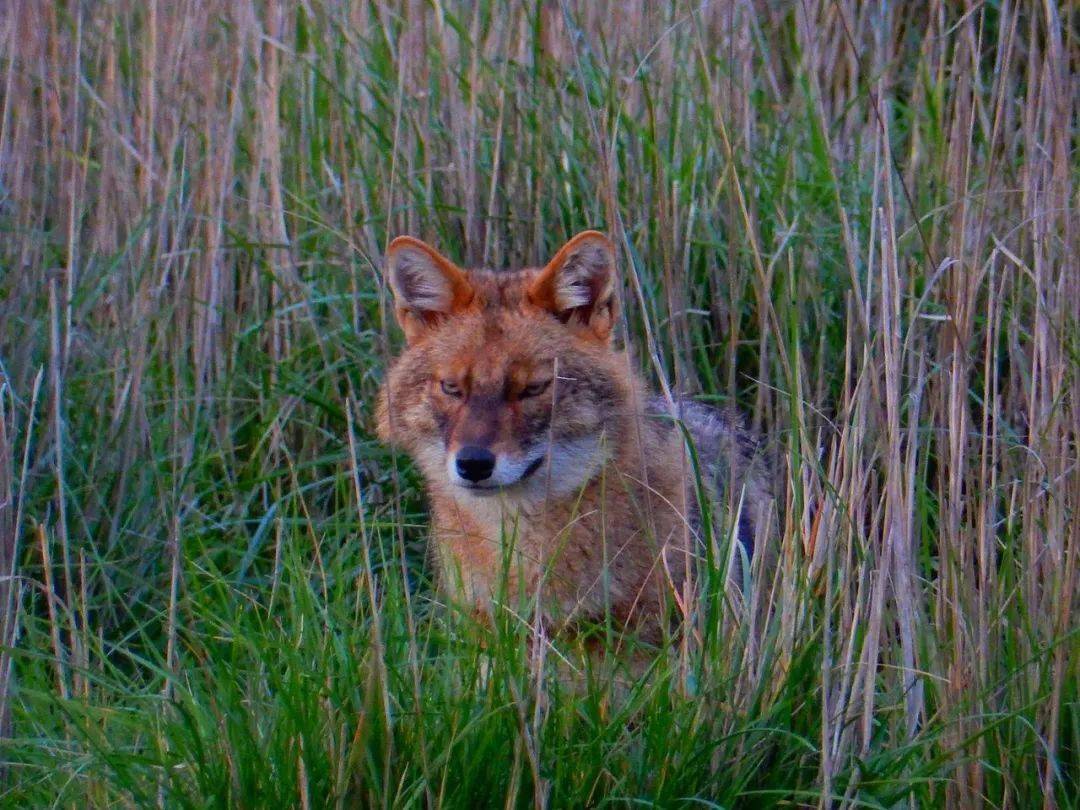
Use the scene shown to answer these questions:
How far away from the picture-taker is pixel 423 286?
4.31 meters

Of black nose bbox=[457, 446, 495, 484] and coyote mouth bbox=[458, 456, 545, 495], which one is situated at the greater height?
black nose bbox=[457, 446, 495, 484]

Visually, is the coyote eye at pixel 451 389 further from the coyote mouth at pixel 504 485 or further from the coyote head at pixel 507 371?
the coyote mouth at pixel 504 485

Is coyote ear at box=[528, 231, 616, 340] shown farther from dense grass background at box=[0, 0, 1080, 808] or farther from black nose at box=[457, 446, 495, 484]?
black nose at box=[457, 446, 495, 484]

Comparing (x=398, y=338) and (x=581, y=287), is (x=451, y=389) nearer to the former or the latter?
(x=581, y=287)

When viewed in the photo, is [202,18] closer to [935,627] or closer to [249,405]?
[249,405]

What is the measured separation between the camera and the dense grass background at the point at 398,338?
2.88 m

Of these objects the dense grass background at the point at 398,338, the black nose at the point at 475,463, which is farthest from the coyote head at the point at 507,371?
the dense grass background at the point at 398,338

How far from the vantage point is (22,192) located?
4797 mm

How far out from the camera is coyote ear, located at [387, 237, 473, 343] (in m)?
4.20

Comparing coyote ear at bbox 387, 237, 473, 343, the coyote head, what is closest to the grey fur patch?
the coyote head

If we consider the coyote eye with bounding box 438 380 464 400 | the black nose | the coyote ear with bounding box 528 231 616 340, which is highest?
the coyote ear with bounding box 528 231 616 340

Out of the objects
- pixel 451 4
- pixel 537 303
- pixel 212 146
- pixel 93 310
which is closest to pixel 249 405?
pixel 93 310

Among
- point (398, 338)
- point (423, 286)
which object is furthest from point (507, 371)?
point (398, 338)

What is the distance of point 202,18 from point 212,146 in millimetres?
502
